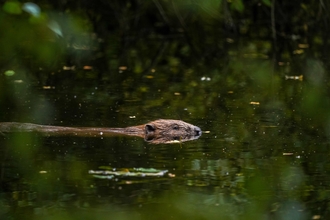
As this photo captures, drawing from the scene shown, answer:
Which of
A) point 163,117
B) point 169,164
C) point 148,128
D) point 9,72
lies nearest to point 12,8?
point 169,164

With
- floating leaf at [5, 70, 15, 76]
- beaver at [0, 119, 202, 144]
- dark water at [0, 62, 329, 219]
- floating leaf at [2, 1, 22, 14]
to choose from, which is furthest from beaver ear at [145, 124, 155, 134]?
floating leaf at [5, 70, 15, 76]

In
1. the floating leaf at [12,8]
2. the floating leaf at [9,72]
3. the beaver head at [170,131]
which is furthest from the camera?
the floating leaf at [9,72]

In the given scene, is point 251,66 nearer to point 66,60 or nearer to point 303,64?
point 303,64

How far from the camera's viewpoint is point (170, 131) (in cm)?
757

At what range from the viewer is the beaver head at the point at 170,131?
7410 millimetres

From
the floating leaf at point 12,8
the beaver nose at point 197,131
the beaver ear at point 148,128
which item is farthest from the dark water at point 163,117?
the beaver ear at point 148,128

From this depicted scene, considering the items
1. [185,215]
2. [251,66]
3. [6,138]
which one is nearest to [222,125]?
[6,138]

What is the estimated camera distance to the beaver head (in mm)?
7410

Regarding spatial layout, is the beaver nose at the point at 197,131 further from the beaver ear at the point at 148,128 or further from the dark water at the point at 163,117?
the beaver ear at the point at 148,128

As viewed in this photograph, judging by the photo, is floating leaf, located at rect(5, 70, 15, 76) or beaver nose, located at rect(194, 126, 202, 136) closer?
beaver nose, located at rect(194, 126, 202, 136)

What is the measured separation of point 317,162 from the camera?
6.51 m

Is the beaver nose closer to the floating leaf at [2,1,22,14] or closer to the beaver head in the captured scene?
the beaver head

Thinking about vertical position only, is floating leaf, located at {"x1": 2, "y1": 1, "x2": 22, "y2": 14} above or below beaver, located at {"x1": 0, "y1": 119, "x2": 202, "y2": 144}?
below

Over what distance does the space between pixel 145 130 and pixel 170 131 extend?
224mm
